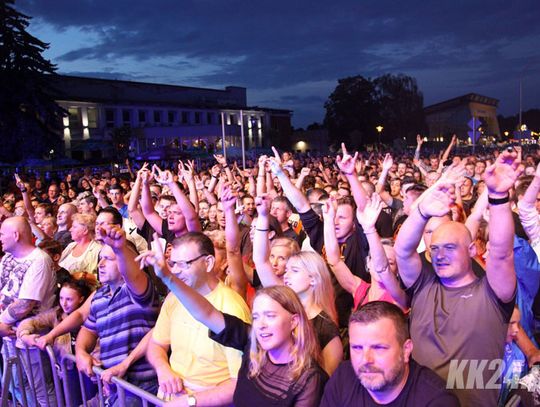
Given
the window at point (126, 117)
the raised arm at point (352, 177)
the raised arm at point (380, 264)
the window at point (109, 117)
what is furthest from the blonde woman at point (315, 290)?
the window at point (126, 117)

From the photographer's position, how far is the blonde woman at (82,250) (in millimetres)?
5504

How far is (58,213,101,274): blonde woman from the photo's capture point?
5.50 meters

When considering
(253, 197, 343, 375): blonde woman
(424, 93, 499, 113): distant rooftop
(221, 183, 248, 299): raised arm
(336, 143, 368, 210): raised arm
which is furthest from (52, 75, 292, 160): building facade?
(253, 197, 343, 375): blonde woman

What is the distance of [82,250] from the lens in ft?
18.8

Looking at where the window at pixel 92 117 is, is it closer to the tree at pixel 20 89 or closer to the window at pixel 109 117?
the window at pixel 109 117

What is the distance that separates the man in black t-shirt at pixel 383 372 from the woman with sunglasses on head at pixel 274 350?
7.6 inches

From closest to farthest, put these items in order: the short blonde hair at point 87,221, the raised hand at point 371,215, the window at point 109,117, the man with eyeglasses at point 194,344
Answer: the man with eyeglasses at point 194,344 < the raised hand at point 371,215 < the short blonde hair at point 87,221 < the window at point 109,117

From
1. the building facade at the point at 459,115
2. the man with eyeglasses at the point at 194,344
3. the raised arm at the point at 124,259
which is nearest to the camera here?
the man with eyeglasses at the point at 194,344

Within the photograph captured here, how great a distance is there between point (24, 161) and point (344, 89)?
119 ft

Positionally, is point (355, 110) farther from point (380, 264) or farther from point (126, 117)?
point (380, 264)

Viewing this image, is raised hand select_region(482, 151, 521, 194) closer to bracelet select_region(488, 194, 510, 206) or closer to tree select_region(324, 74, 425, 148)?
bracelet select_region(488, 194, 510, 206)

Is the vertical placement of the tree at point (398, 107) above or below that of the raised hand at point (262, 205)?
above

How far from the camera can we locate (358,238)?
16.4ft

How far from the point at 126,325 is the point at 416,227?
2.08m
